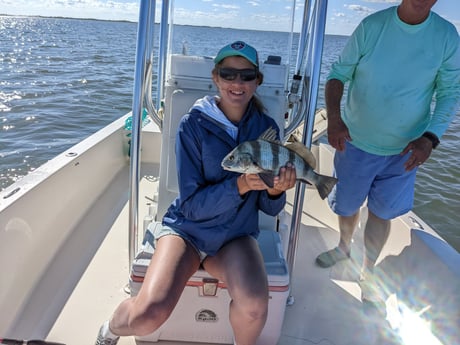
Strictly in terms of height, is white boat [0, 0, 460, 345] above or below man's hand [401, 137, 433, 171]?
below

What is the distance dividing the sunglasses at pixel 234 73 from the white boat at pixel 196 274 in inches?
15.2

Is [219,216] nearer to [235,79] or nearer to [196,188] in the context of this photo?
[196,188]

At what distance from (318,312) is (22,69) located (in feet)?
47.3

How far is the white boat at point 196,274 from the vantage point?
214cm

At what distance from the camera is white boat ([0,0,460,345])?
214 cm

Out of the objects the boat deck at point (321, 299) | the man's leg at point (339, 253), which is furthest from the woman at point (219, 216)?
the man's leg at point (339, 253)

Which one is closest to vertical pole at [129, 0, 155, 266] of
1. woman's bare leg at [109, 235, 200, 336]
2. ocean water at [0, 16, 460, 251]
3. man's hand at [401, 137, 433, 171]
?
woman's bare leg at [109, 235, 200, 336]

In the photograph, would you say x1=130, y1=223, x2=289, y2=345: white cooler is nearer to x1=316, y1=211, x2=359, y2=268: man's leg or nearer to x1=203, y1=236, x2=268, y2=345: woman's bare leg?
x1=203, y1=236, x2=268, y2=345: woman's bare leg

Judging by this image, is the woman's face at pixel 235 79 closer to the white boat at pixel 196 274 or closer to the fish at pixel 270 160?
the fish at pixel 270 160

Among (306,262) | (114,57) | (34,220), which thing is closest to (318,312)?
(306,262)

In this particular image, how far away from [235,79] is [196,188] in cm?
56

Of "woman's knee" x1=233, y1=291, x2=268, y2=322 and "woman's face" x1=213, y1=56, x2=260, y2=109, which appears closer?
"woman's knee" x1=233, y1=291, x2=268, y2=322

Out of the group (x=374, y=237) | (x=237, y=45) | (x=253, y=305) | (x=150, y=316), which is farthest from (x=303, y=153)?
(x=374, y=237)

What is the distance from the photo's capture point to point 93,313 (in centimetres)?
242
